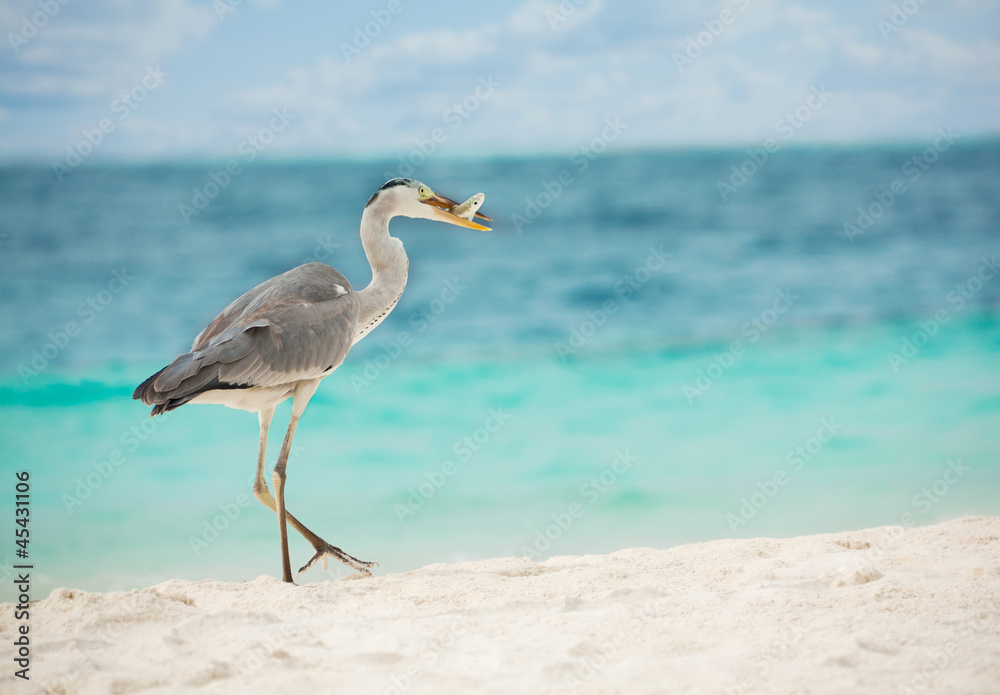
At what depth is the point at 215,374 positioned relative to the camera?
4270mm

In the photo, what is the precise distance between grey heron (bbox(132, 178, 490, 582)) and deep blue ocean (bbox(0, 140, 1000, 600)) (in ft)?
5.88

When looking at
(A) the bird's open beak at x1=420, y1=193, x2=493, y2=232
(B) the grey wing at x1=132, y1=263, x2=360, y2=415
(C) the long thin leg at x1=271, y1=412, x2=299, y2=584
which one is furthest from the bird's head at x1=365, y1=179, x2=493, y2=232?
(C) the long thin leg at x1=271, y1=412, x2=299, y2=584

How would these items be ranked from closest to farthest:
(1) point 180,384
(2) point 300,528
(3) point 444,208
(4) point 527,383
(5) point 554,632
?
(5) point 554,632 < (1) point 180,384 < (2) point 300,528 < (3) point 444,208 < (4) point 527,383

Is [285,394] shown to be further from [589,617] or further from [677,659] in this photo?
[677,659]

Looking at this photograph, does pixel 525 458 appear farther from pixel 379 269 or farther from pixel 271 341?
pixel 271 341

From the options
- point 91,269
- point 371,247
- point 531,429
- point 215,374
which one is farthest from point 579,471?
point 91,269

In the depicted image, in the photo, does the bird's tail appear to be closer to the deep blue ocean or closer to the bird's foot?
the bird's foot

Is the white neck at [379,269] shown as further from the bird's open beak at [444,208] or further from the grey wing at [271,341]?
the bird's open beak at [444,208]

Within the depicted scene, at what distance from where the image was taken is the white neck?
5.00 metres

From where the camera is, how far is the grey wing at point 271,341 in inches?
166

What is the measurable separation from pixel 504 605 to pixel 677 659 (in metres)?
0.89

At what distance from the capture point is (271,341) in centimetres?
444

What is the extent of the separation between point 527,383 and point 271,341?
775cm

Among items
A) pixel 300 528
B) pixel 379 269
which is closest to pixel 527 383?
pixel 379 269
